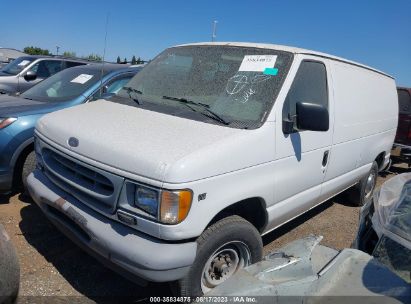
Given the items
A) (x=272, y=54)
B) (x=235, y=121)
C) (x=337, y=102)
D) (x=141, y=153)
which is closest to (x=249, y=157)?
(x=235, y=121)

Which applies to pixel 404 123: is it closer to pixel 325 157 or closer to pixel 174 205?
pixel 325 157

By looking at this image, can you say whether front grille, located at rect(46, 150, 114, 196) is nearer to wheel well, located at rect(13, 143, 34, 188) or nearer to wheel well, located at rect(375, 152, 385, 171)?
wheel well, located at rect(13, 143, 34, 188)

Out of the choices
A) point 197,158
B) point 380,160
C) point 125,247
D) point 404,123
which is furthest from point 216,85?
point 404,123

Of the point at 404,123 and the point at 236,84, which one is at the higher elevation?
the point at 236,84

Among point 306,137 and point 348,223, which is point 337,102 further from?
point 348,223

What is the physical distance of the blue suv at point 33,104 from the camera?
4324mm

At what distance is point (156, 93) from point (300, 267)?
221 centimetres

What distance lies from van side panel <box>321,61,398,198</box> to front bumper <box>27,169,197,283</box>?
2275mm

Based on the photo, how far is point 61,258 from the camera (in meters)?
3.56

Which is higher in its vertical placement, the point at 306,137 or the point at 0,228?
the point at 306,137

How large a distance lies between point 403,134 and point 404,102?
2.86ft

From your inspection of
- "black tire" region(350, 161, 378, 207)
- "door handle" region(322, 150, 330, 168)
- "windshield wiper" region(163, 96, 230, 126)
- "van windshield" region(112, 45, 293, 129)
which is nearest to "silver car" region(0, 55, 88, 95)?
"van windshield" region(112, 45, 293, 129)

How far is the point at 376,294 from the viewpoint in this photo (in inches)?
72.3

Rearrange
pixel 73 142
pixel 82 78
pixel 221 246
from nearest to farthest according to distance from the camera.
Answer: pixel 221 246 < pixel 73 142 < pixel 82 78
